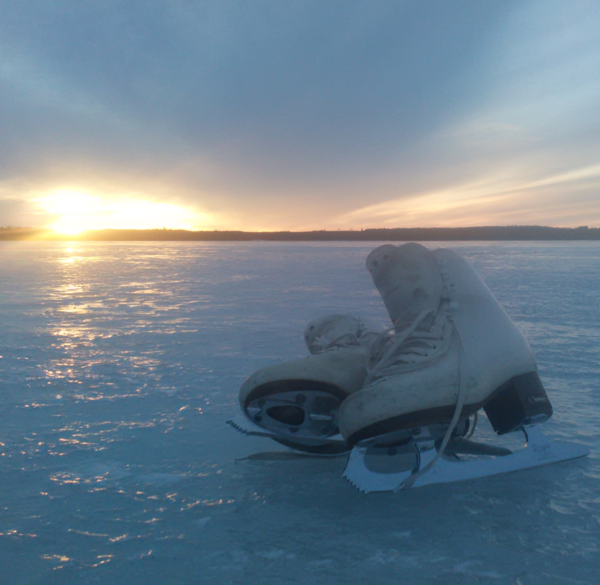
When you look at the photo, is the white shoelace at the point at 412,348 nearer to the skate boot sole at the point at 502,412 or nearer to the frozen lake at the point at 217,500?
the skate boot sole at the point at 502,412

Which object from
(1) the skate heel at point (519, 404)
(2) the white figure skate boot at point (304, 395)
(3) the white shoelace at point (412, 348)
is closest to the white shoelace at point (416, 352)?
(3) the white shoelace at point (412, 348)

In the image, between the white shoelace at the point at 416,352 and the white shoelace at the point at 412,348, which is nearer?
the white shoelace at the point at 416,352

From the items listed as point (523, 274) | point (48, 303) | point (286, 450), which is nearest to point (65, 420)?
point (286, 450)

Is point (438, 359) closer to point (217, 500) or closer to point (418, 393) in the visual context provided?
point (418, 393)

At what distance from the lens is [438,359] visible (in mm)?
1762

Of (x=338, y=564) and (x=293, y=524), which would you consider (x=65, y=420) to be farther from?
(x=338, y=564)

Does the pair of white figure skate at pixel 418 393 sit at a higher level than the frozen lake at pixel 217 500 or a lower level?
higher

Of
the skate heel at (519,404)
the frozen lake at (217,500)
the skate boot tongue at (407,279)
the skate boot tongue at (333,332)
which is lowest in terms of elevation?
the frozen lake at (217,500)

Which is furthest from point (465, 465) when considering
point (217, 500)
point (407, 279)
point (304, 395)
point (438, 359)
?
point (217, 500)

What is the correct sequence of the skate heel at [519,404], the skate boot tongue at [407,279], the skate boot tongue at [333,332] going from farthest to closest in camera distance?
the skate boot tongue at [333,332]
the skate boot tongue at [407,279]
the skate heel at [519,404]

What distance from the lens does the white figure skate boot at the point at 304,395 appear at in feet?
A: 5.68

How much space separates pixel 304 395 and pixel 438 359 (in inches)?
20.7

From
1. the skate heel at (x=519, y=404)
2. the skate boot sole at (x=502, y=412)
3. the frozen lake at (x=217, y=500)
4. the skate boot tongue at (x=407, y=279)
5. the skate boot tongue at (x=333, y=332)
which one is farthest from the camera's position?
the skate boot tongue at (x=333, y=332)

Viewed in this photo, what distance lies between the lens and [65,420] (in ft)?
7.22
